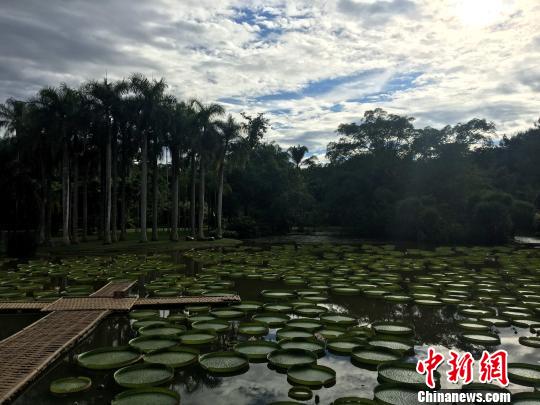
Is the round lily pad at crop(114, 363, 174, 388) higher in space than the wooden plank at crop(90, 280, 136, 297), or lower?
lower

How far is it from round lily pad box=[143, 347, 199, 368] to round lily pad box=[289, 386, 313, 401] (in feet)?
7.17

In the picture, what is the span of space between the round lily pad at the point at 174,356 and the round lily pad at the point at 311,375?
6.20 feet

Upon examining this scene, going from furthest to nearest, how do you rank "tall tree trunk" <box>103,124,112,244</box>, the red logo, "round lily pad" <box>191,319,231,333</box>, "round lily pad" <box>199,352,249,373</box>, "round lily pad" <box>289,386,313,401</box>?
"tall tree trunk" <box>103,124,112,244</box> < "round lily pad" <box>191,319,231,333</box> < "round lily pad" <box>199,352,249,373</box> < the red logo < "round lily pad" <box>289,386,313,401</box>

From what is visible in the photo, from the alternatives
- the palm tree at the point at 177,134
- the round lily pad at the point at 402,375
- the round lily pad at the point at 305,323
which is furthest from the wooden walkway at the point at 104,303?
the palm tree at the point at 177,134

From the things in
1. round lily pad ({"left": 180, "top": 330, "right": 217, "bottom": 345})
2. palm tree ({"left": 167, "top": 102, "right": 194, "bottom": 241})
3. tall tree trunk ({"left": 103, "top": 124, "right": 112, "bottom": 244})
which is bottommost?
round lily pad ({"left": 180, "top": 330, "right": 217, "bottom": 345})

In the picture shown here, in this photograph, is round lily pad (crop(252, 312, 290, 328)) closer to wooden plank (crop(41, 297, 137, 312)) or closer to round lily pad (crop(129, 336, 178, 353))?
round lily pad (crop(129, 336, 178, 353))

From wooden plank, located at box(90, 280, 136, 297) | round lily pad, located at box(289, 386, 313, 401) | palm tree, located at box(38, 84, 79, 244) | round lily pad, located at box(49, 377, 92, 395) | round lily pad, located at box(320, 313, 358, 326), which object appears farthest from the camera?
palm tree, located at box(38, 84, 79, 244)

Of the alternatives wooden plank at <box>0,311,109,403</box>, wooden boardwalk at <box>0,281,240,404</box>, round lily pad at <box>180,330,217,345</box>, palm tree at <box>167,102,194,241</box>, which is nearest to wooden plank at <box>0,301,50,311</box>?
wooden boardwalk at <box>0,281,240,404</box>

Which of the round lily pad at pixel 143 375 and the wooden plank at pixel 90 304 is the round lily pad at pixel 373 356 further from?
the wooden plank at pixel 90 304

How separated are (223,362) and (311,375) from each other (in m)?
1.63

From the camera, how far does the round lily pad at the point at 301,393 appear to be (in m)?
6.26

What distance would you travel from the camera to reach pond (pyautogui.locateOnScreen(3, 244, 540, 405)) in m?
6.87

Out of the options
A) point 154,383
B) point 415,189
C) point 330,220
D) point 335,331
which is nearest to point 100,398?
point 154,383

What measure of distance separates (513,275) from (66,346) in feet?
55.5
